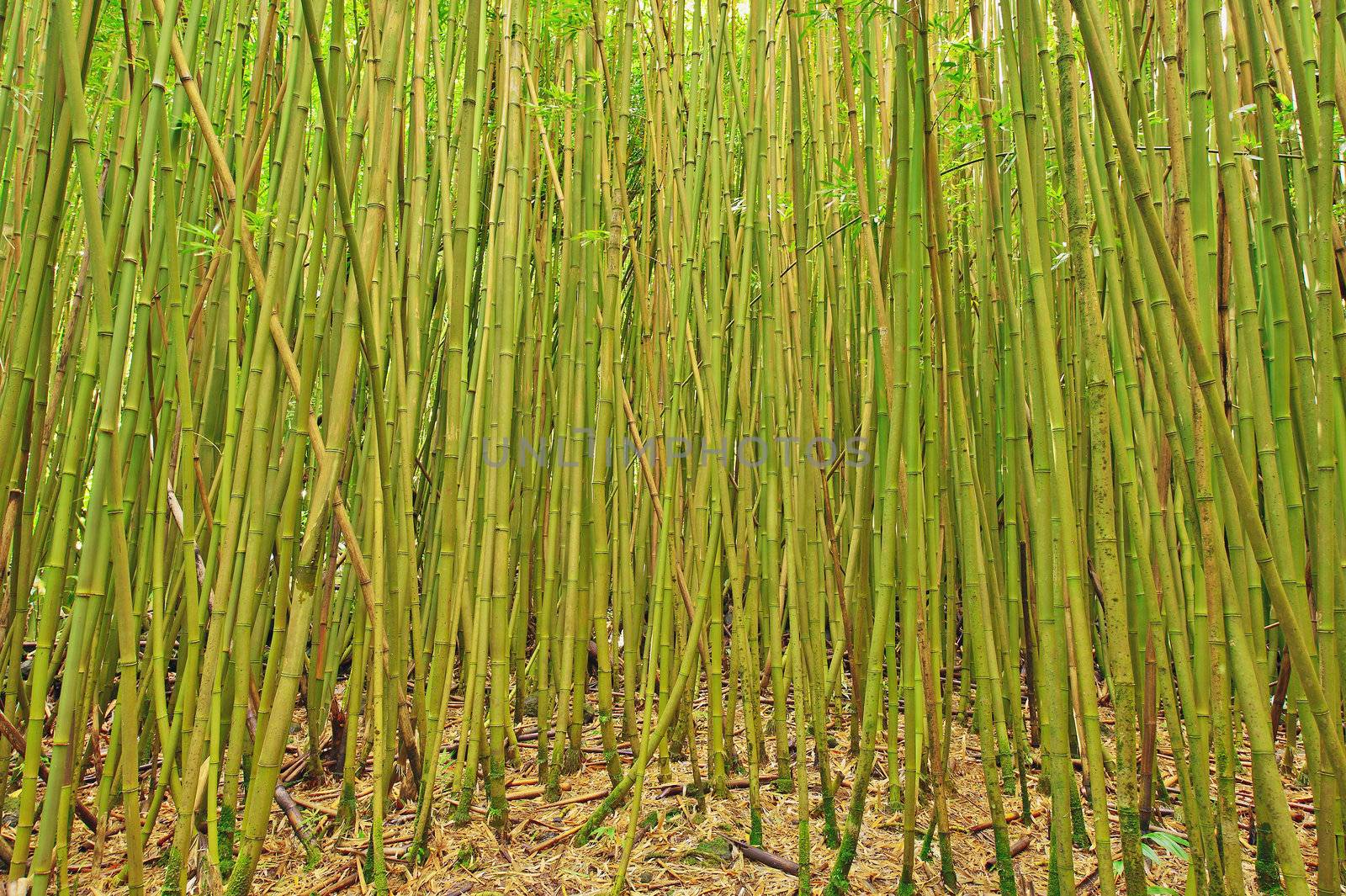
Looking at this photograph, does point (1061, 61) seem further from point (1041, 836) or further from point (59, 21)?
point (1041, 836)

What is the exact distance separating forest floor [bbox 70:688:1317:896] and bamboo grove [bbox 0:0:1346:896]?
0.10ft

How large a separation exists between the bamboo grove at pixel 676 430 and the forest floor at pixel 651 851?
0.10 ft

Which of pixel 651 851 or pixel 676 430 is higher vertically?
pixel 676 430

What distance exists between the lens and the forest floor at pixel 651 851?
1.02 metres

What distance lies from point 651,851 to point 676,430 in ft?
1.77

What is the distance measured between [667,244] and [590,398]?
0.25 metres

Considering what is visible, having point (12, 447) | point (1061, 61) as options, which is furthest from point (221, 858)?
point (1061, 61)

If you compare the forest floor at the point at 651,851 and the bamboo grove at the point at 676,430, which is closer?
the bamboo grove at the point at 676,430

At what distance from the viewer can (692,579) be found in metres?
1.26

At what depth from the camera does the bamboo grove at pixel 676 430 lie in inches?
26.5

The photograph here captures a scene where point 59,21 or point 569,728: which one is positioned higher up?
point 59,21

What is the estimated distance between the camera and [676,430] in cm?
113

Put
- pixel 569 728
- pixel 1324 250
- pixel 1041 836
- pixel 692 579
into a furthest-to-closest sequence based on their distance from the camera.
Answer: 1. pixel 569 728
2. pixel 692 579
3. pixel 1041 836
4. pixel 1324 250

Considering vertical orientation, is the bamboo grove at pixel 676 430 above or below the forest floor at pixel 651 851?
above
